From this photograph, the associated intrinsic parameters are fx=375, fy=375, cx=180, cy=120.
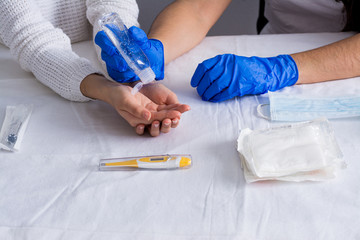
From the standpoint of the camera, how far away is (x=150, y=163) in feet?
2.55

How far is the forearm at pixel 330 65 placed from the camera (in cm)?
103

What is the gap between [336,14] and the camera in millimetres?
1385

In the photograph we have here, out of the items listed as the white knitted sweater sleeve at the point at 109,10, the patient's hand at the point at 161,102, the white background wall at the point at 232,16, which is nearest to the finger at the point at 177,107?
the patient's hand at the point at 161,102

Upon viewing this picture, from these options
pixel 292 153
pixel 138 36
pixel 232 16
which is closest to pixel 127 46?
pixel 138 36

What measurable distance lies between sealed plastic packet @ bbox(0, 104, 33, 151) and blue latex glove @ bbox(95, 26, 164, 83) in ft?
0.78

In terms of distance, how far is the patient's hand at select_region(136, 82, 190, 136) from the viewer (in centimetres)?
85

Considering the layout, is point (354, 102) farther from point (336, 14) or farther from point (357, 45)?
point (336, 14)

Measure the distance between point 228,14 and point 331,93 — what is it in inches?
46.3

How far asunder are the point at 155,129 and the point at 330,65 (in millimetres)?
531

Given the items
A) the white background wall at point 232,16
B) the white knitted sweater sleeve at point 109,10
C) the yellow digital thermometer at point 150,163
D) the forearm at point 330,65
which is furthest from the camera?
the white background wall at point 232,16

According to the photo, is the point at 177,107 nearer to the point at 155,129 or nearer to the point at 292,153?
the point at 155,129

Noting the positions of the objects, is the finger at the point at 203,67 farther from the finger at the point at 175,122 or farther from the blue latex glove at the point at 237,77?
the finger at the point at 175,122

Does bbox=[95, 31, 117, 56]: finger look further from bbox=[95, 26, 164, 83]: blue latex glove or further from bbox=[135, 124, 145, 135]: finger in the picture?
bbox=[135, 124, 145, 135]: finger

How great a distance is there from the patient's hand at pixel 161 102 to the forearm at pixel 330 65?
14.2 inches
